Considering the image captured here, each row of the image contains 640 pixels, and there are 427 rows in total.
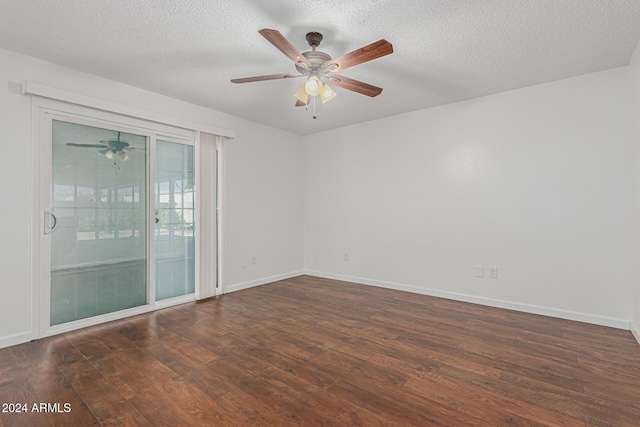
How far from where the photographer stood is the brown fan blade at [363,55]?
6.77 feet

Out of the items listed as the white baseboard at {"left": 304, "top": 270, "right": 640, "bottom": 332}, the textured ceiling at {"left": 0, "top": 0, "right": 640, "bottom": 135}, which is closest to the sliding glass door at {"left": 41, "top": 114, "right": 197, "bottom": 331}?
the textured ceiling at {"left": 0, "top": 0, "right": 640, "bottom": 135}

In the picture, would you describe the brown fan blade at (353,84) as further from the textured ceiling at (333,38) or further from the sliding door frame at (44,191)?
the sliding door frame at (44,191)

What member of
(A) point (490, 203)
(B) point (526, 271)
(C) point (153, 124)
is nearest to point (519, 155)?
(A) point (490, 203)

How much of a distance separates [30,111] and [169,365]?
2.60 m

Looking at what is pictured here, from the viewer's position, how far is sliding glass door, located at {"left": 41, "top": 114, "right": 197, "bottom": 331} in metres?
3.03

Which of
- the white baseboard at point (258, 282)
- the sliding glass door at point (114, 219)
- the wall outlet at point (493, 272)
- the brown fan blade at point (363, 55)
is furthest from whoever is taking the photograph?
the white baseboard at point (258, 282)

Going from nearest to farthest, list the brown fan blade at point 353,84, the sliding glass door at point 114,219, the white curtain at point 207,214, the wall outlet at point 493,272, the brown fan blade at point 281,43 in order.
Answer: the brown fan blade at point 281,43
the brown fan blade at point 353,84
the sliding glass door at point 114,219
the wall outlet at point 493,272
the white curtain at point 207,214

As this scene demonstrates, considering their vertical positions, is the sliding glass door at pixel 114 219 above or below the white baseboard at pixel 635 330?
above

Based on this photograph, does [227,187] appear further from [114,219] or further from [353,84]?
[353,84]

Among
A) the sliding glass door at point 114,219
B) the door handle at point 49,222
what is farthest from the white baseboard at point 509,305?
the door handle at point 49,222

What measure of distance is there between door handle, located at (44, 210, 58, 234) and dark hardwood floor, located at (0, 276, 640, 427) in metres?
1.01

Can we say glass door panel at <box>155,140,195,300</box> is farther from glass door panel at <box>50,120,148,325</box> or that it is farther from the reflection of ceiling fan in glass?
the reflection of ceiling fan in glass

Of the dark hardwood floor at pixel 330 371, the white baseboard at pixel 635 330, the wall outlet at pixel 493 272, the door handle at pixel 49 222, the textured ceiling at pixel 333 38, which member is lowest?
the dark hardwood floor at pixel 330 371

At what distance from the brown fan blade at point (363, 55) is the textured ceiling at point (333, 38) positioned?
277mm
